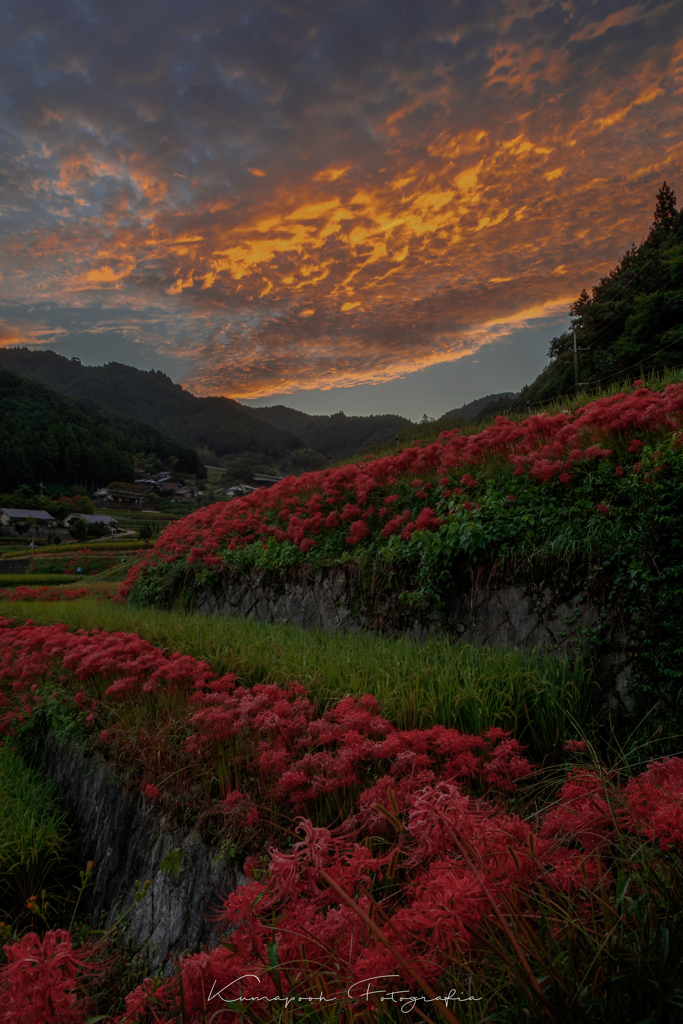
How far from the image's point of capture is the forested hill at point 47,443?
26.1 m

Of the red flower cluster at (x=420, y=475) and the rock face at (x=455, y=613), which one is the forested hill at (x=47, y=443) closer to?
the red flower cluster at (x=420, y=475)

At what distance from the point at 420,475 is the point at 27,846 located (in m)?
5.11

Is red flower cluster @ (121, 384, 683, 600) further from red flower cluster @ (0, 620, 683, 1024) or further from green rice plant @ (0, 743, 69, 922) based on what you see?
green rice plant @ (0, 743, 69, 922)

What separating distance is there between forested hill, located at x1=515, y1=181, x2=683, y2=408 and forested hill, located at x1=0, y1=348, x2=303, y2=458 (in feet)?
118

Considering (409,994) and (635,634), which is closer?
(409,994)

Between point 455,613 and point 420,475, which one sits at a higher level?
point 420,475

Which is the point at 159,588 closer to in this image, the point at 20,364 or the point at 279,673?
the point at 279,673

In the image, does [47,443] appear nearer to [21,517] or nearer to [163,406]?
[21,517]

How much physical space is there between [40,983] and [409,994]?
885 mm

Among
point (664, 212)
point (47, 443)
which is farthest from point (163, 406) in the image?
point (664, 212)

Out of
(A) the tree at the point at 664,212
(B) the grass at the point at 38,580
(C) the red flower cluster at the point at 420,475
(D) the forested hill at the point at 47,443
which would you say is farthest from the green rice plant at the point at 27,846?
(A) the tree at the point at 664,212

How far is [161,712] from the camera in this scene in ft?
11.5

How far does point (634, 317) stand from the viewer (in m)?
23.7

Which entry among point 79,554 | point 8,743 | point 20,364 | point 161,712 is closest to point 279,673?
point 161,712
